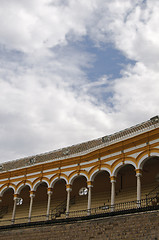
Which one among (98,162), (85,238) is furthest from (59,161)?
(85,238)

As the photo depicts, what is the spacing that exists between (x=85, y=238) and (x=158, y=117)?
7.27 metres

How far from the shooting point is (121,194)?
21781 mm

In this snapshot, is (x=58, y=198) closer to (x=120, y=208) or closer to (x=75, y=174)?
(x=75, y=174)

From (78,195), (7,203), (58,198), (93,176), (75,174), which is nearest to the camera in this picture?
(93,176)

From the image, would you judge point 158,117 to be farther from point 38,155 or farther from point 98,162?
point 38,155

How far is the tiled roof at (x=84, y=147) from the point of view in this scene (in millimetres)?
19583

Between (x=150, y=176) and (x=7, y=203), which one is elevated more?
(x=150, y=176)

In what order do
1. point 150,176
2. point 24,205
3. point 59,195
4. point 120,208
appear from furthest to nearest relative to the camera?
point 24,205 < point 59,195 < point 150,176 < point 120,208

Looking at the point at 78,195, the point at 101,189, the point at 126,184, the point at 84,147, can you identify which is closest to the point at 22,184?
the point at 78,195

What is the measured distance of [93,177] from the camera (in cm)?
2150

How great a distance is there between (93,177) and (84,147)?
2.96 meters

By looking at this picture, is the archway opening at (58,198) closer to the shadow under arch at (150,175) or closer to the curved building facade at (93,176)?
the curved building facade at (93,176)

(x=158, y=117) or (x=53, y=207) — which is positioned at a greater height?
(x=158, y=117)

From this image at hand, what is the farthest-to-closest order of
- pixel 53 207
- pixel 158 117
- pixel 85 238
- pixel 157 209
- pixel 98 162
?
1. pixel 53 207
2. pixel 98 162
3. pixel 158 117
4. pixel 85 238
5. pixel 157 209
